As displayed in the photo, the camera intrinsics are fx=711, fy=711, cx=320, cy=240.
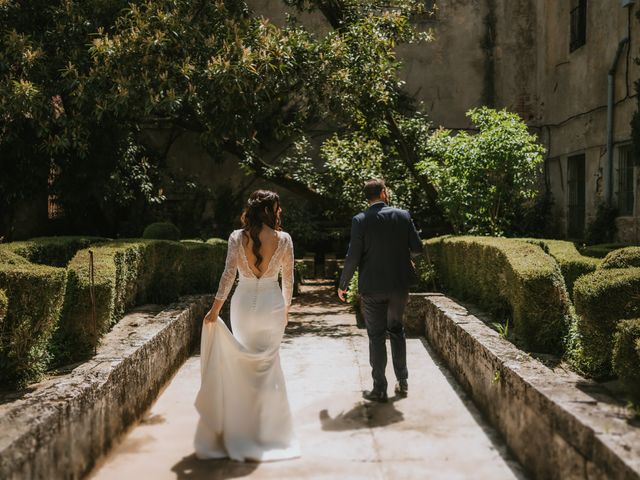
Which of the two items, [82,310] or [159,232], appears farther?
[159,232]


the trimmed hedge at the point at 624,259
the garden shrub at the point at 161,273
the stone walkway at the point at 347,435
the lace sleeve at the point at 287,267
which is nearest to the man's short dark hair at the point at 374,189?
the lace sleeve at the point at 287,267

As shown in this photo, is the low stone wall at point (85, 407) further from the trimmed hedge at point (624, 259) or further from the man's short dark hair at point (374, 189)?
the trimmed hedge at point (624, 259)

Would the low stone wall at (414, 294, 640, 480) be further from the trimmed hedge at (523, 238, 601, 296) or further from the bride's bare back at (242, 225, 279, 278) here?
the bride's bare back at (242, 225, 279, 278)

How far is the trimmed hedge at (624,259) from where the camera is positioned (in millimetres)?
5768

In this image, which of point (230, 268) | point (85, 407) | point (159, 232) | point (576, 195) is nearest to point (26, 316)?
point (85, 407)

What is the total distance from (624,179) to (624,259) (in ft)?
24.0

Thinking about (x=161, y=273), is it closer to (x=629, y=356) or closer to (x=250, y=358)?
(x=250, y=358)

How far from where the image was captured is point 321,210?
55.7 feet

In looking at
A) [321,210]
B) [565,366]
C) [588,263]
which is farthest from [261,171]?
[565,366]

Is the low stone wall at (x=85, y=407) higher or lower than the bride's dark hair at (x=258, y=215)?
lower

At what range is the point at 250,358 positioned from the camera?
16.7 ft

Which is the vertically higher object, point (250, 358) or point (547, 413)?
point (250, 358)

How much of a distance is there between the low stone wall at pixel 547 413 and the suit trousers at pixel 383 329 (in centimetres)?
63

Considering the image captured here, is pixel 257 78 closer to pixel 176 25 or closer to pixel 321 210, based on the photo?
pixel 176 25
